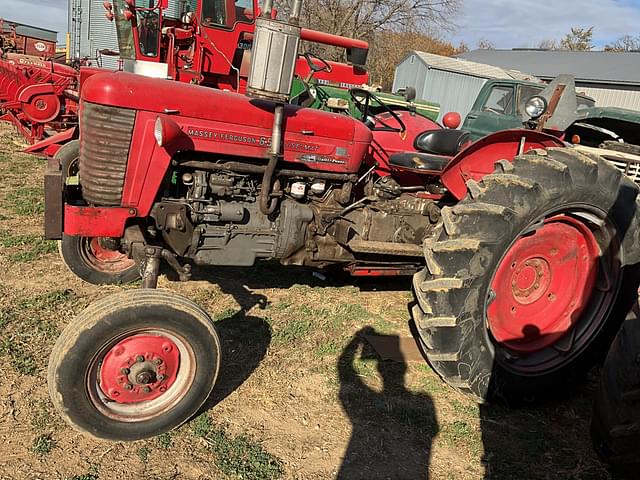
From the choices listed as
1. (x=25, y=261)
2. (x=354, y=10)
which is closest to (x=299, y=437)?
(x=25, y=261)

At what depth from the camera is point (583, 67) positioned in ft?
70.2

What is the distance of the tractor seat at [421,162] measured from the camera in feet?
11.7

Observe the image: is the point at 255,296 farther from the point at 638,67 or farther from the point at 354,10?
the point at 638,67

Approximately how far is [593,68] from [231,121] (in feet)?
71.5

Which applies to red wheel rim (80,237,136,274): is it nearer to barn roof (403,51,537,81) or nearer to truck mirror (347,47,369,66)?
truck mirror (347,47,369,66)

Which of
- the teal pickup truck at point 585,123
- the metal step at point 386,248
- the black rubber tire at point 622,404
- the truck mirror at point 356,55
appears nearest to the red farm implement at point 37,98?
the truck mirror at point 356,55

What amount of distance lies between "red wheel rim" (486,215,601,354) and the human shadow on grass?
62cm

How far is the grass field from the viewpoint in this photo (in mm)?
2420

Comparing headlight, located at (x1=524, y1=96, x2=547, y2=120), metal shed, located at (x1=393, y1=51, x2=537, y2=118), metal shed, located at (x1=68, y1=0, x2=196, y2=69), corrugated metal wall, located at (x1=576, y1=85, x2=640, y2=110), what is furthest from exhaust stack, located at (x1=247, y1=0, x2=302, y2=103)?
corrugated metal wall, located at (x1=576, y1=85, x2=640, y2=110)

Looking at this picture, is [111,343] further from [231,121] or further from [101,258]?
[101,258]

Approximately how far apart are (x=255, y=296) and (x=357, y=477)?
189cm

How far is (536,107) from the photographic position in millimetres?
4074

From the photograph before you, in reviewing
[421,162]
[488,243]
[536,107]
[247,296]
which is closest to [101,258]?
[247,296]

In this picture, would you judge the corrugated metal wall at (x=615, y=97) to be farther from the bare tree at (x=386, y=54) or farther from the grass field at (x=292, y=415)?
the grass field at (x=292, y=415)
